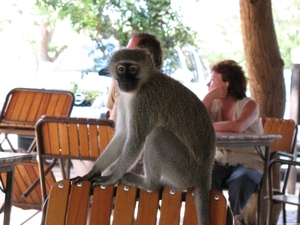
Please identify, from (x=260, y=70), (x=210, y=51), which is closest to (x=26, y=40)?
(x=210, y=51)

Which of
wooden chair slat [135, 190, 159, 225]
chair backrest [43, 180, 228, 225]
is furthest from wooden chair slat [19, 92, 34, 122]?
wooden chair slat [135, 190, 159, 225]

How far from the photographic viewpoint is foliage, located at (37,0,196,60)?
8.05 m

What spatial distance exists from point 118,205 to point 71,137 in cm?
186

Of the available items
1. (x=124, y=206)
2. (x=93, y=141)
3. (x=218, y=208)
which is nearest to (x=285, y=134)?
(x=93, y=141)

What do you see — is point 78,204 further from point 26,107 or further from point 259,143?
point 26,107

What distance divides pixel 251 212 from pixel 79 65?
4370 mm

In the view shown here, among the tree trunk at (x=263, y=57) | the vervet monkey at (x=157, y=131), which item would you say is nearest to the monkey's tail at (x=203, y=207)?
the vervet monkey at (x=157, y=131)

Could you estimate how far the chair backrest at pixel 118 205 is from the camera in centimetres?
244

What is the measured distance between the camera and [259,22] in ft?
19.8

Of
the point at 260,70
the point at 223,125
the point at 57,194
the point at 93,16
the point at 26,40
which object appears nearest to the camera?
the point at 57,194

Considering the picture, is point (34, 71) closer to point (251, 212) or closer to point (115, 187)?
point (251, 212)

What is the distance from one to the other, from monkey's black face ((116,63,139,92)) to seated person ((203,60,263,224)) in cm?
172

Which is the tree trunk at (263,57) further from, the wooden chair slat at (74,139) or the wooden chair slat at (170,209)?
A: the wooden chair slat at (170,209)

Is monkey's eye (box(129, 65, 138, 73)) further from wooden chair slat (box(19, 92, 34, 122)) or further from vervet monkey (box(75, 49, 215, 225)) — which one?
wooden chair slat (box(19, 92, 34, 122))
